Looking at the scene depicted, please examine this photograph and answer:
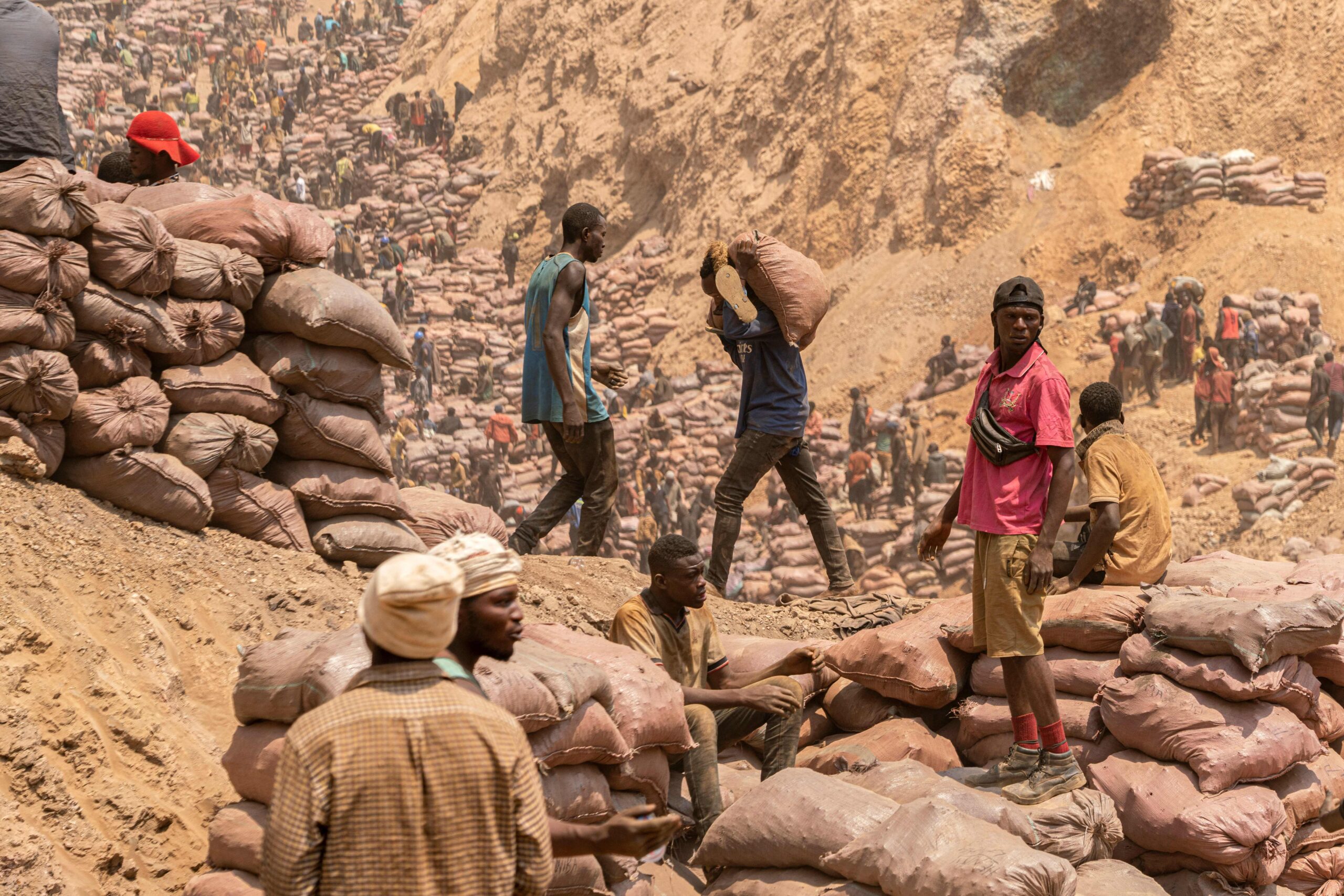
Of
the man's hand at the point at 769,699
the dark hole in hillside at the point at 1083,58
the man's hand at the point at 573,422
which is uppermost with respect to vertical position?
the dark hole in hillside at the point at 1083,58

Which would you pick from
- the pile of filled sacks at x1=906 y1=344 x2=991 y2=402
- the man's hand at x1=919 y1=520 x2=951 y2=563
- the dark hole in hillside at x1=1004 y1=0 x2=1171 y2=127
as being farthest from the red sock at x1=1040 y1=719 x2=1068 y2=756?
the dark hole in hillside at x1=1004 y1=0 x2=1171 y2=127

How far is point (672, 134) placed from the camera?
26906 mm

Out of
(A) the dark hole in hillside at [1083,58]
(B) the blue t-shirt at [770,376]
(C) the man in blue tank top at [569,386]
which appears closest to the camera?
(C) the man in blue tank top at [569,386]

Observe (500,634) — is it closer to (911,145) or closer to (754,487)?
(754,487)

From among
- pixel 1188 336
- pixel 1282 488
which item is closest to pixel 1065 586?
pixel 1282 488

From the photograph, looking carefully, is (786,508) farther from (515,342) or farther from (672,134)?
(672,134)

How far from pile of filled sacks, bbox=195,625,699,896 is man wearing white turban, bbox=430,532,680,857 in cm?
84

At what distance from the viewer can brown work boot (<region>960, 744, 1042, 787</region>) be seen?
422 centimetres

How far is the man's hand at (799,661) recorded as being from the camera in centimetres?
455

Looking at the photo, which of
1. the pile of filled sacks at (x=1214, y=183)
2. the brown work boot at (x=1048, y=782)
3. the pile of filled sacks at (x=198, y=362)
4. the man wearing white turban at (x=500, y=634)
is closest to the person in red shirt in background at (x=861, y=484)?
the pile of filled sacks at (x=1214, y=183)

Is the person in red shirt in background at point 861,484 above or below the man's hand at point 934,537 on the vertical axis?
below

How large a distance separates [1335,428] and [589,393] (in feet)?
41.2

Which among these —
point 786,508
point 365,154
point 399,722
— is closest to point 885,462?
point 786,508

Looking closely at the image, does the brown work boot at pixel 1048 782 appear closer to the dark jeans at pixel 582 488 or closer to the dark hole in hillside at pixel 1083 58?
the dark jeans at pixel 582 488
